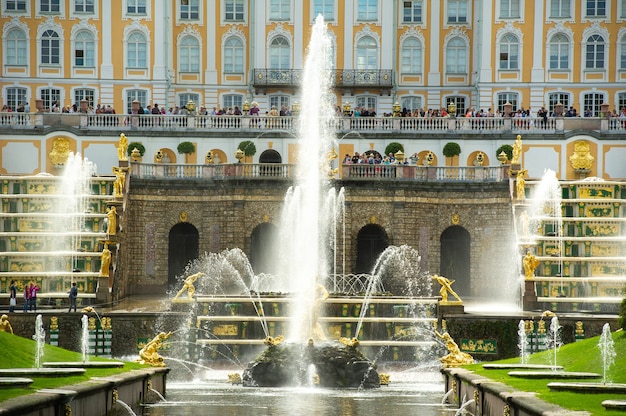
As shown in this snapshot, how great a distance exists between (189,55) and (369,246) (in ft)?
90.9

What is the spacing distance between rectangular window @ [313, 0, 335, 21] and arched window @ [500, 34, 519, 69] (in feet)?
36.3

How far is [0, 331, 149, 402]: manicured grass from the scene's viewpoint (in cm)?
2822

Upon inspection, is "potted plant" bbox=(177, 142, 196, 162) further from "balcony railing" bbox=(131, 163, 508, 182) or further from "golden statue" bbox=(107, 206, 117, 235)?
"golden statue" bbox=(107, 206, 117, 235)

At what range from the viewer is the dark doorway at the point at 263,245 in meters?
68.9

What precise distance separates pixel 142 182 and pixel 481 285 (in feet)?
56.1

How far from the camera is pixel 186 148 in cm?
7931

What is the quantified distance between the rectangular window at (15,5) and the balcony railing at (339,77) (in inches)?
612

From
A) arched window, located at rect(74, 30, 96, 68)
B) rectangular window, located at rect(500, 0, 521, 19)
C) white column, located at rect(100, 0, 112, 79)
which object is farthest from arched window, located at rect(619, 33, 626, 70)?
arched window, located at rect(74, 30, 96, 68)

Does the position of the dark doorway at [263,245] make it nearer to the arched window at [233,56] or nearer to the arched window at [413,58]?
the arched window at [233,56]

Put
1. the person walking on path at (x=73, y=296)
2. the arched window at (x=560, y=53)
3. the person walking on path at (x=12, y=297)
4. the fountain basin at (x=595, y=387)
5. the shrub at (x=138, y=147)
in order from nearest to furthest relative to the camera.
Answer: the fountain basin at (x=595, y=387) → the person walking on path at (x=73, y=296) → the person walking on path at (x=12, y=297) → the shrub at (x=138, y=147) → the arched window at (x=560, y=53)

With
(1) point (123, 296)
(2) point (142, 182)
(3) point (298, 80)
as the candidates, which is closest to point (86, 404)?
(1) point (123, 296)

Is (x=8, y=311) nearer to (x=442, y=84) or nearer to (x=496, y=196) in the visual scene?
(x=496, y=196)

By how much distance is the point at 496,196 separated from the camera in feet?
225

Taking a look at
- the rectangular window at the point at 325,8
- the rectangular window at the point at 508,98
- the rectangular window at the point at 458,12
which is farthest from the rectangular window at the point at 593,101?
the rectangular window at the point at 325,8
